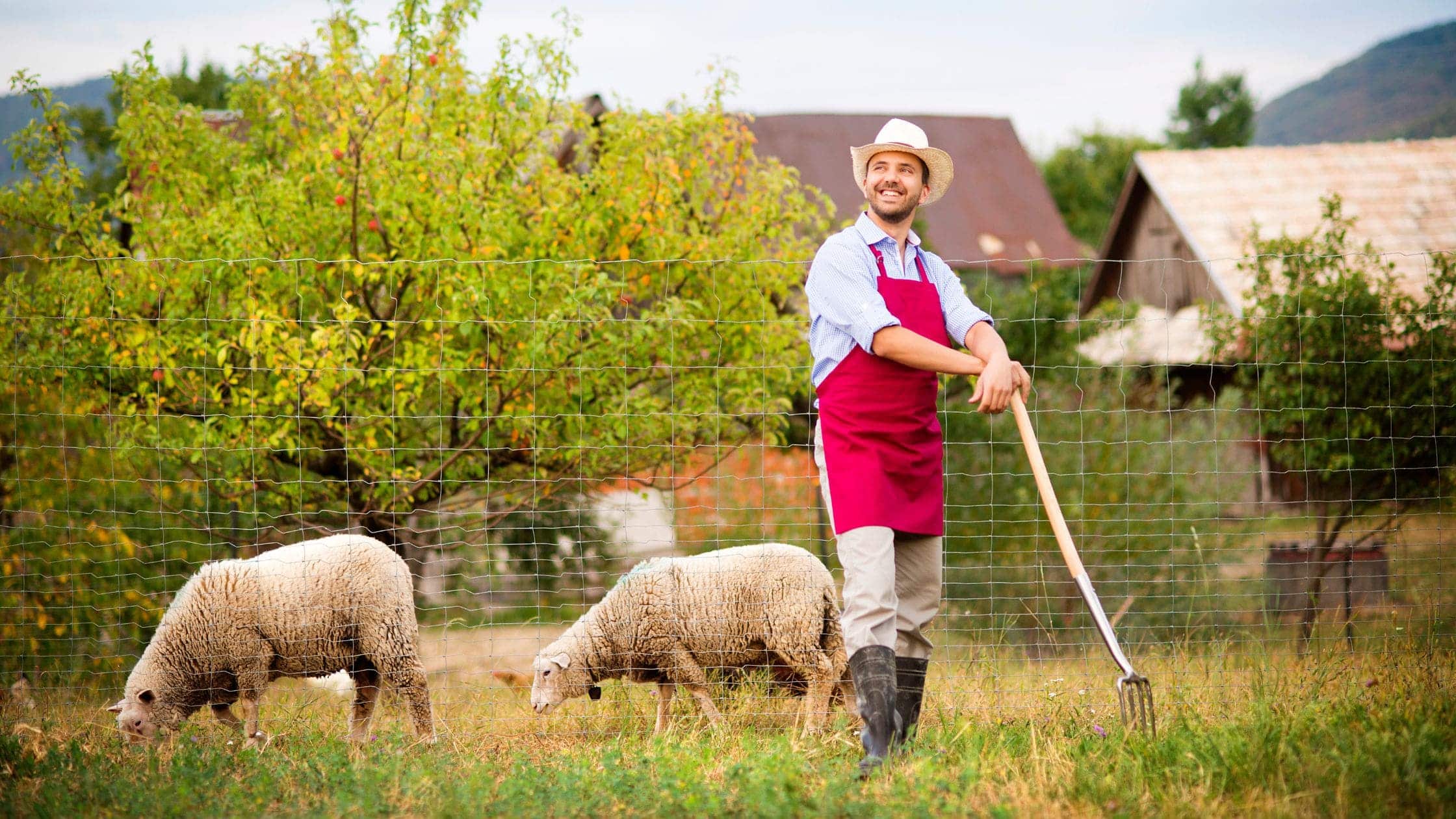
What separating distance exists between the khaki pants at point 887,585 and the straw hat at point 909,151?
1.05m

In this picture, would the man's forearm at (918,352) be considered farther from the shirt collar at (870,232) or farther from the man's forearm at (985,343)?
the shirt collar at (870,232)

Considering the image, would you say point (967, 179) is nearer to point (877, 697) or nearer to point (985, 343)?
point (985, 343)

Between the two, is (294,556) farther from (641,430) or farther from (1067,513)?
(1067,513)

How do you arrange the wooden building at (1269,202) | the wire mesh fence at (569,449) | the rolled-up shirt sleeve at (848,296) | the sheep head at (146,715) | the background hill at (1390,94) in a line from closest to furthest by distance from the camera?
the rolled-up shirt sleeve at (848,296)
the sheep head at (146,715)
the wire mesh fence at (569,449)
the wooden building at (1269,202)
the background hill at (1390,94)

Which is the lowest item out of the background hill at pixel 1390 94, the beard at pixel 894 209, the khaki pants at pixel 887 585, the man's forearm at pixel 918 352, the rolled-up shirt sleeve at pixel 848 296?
the khaki pants at pixel 887 585

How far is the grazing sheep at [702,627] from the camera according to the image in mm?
5512

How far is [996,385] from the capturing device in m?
3.76

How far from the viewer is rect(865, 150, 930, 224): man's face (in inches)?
164

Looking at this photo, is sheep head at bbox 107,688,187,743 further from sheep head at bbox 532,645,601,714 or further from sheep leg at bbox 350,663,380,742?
sheep head at bbox 532,645,601,714

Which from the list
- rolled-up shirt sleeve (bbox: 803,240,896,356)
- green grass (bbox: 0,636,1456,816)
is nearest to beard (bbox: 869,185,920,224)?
rolled-up shirt sleeve (bbox: 803,240,896,356)

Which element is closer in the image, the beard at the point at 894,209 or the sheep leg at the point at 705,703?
the beard at the point at 894,209

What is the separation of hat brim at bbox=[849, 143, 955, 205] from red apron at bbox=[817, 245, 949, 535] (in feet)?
1.56


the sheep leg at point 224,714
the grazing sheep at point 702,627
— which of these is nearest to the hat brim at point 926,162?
the grazing sheep at point 702,627

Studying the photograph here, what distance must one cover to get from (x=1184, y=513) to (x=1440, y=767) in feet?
23.9
